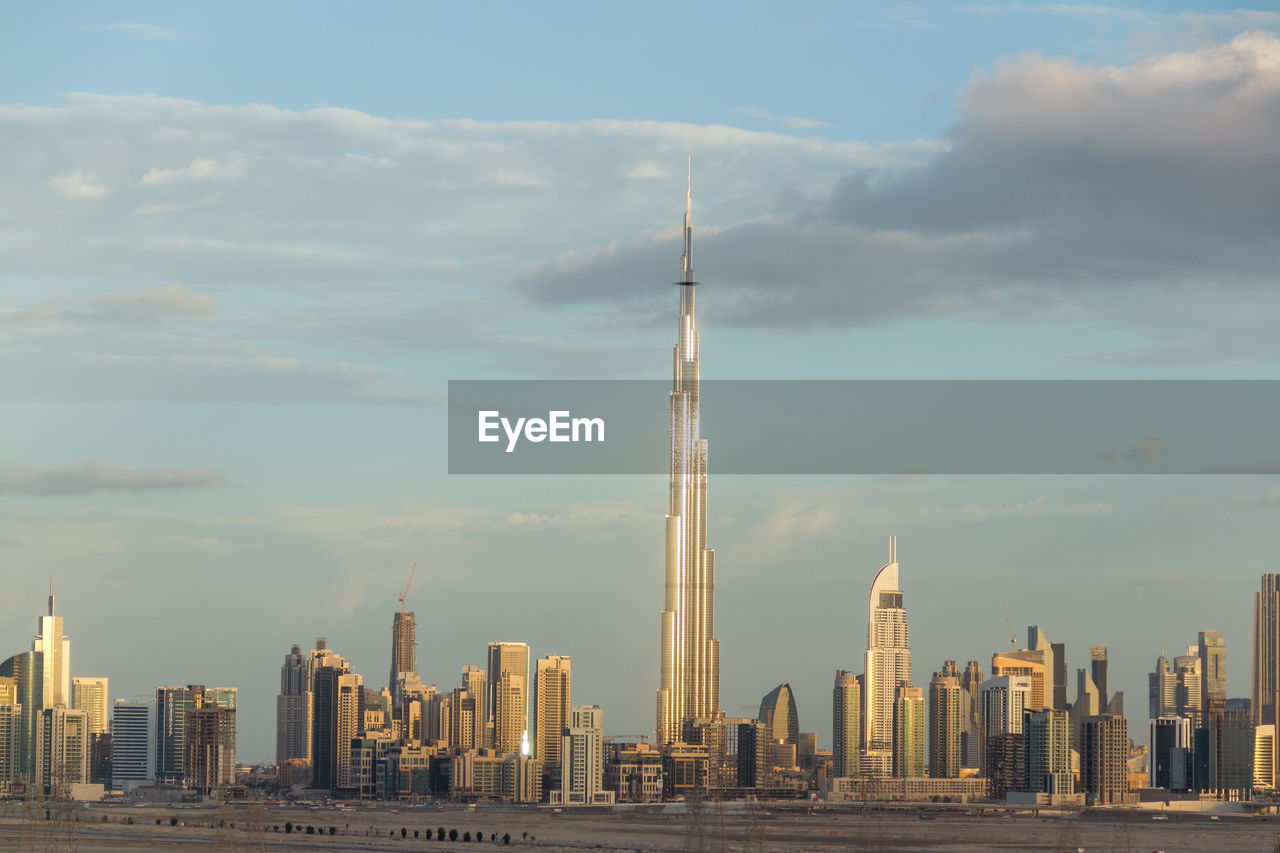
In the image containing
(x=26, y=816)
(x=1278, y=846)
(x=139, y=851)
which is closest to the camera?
(x=1278, y=846)

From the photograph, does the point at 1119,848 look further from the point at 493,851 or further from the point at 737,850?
the point at 493,851

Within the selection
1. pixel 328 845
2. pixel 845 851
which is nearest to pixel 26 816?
pixel 328 845

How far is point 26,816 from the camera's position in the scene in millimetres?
153125

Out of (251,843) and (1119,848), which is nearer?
(251,843)

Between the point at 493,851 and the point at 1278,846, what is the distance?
261 feet

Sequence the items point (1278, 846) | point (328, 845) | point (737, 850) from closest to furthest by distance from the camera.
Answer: point (1278, 846), point (737, 850), point (328, 845)

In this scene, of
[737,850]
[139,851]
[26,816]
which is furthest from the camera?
[139,851]

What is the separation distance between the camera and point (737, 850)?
163250 millimetres

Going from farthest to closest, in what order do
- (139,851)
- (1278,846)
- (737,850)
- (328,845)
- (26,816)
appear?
(328,845) → (139,851) → (737,850) → (26,816) → (1278,846)

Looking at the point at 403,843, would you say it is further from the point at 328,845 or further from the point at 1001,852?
the point at 1001,852

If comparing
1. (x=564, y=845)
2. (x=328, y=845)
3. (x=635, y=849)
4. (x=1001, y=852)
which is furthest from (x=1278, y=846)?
(x=328, y=845)

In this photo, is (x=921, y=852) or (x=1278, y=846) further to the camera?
(x=921, y=852)

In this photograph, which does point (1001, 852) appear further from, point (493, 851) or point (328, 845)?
point (328, 845)

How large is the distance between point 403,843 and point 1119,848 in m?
77.5
